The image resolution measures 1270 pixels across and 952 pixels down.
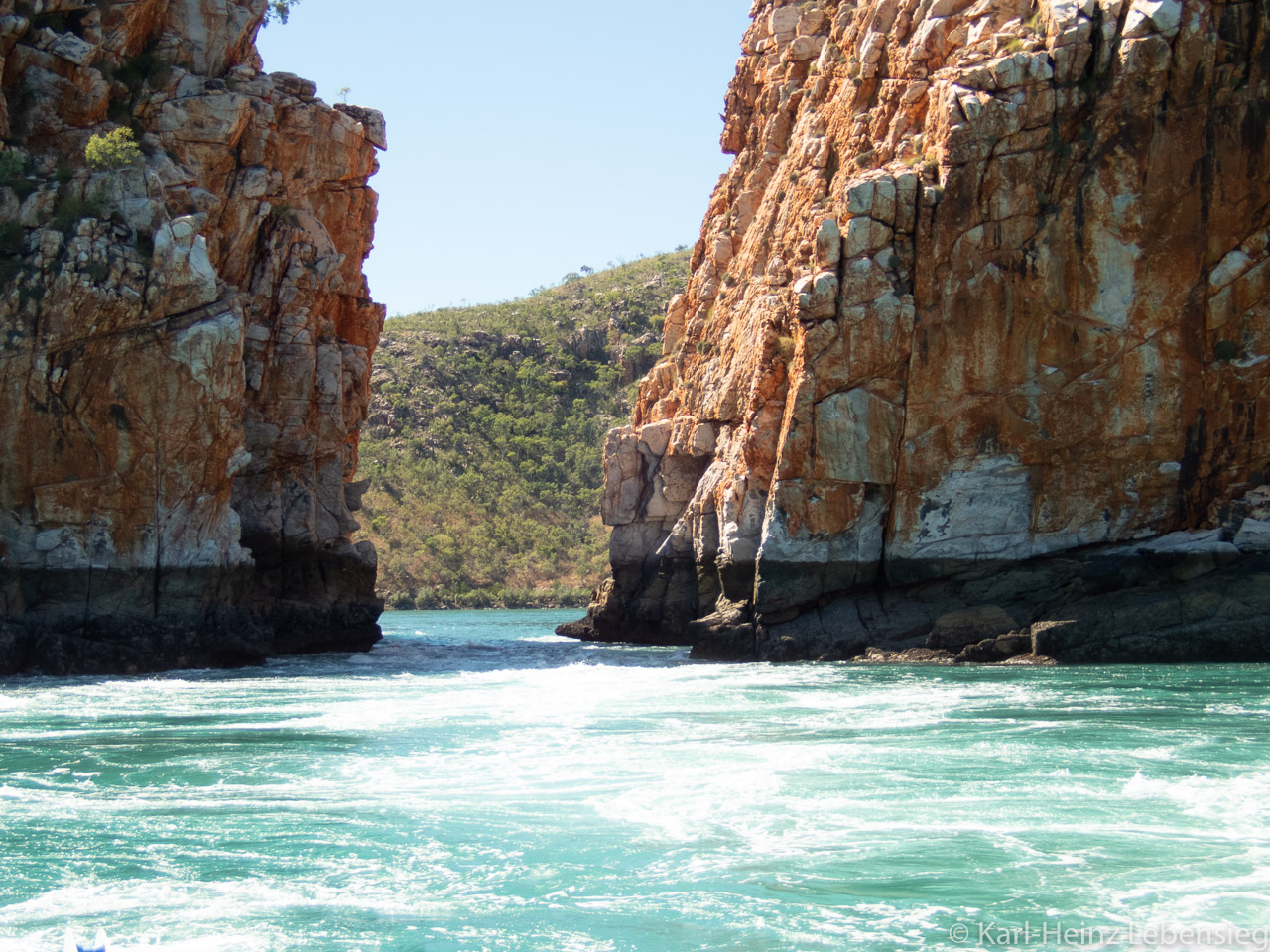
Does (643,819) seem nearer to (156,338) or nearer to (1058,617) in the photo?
(1058,617)

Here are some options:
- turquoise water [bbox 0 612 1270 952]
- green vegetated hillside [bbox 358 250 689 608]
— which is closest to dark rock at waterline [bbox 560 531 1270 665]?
turquoise water [bbox 0 612 1270 952]

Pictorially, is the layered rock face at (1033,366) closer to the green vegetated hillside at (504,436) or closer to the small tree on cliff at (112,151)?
the small tree on cliff at (112,151)

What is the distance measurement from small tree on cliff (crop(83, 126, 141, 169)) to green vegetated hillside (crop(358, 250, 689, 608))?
2010 inches

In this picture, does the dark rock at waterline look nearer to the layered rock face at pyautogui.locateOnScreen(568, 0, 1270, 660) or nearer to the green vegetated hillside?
the layered rock face at pyautogui.locateOnScreen(568, 0, 1270, 660)

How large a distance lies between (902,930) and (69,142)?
30.4m

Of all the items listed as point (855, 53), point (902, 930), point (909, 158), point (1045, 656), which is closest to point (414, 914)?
point (902, 930)

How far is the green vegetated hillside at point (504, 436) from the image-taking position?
272 feet

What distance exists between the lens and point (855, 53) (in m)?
38.6

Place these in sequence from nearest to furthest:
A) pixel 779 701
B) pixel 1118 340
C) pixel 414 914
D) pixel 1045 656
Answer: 1. pixel 414 914
2. pixel 779 701
3. pixel 1045 656
4. pixel 1118 340

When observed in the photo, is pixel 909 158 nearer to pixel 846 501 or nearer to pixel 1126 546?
pixel 846 501

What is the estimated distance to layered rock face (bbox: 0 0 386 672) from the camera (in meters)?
29.5

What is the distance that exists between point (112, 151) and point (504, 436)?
65.1 m

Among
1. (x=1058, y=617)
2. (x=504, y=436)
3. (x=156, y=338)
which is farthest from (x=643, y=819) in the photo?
(x=504, y=436)

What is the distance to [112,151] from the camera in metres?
31.0
